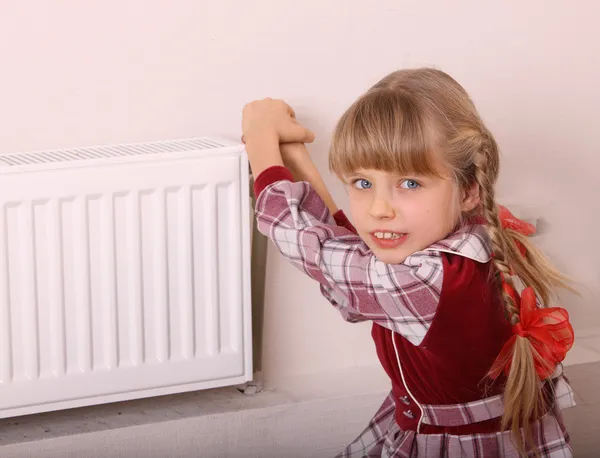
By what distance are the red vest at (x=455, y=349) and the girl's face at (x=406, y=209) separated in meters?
0.05

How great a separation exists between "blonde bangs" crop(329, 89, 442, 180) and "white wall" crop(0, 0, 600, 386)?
35cm

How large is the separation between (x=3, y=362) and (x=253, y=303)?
437 millimetres

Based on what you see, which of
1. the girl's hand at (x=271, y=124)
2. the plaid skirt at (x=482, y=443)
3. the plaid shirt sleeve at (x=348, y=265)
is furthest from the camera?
the girl's hand at (x=271, y=124)

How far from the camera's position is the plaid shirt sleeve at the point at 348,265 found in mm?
1153

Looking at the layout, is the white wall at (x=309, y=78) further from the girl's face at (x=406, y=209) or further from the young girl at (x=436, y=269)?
the girl's face at (x=406, y=209)

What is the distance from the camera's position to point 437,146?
116 centimetres

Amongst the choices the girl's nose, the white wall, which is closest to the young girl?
the girl's nose

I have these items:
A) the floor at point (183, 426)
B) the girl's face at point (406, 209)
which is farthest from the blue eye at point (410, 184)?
the floor at point (183, 426)

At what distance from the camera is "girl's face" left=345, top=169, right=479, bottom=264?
1.18 meters

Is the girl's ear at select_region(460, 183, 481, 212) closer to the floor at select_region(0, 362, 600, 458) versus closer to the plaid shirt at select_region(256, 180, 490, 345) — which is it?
the plaid shirt at select_region(256, 180, 490, 345)

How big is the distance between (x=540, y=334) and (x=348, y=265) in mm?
266

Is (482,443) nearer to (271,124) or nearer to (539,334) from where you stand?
(539,334)

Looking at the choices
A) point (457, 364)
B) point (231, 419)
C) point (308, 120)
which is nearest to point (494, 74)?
point (308, 120)

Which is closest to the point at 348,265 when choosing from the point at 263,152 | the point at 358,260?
the point at 358,260
